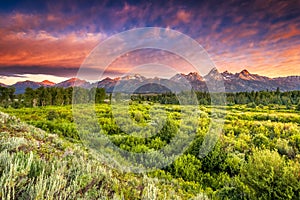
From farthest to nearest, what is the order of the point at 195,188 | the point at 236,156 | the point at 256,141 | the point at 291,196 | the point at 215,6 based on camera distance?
the point at 215,6 < the point at 256,141 < the point at 236,156 < the point at 195,188 < the point at 291,196

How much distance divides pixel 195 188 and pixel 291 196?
3.31 metres

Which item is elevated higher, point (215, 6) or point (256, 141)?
point (215, 6)

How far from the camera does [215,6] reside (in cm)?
2111

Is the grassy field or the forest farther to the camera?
the forest

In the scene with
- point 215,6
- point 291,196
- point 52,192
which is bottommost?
point 291,196

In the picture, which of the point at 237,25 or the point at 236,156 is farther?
the point at 237,25

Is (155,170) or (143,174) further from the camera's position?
(155,170)

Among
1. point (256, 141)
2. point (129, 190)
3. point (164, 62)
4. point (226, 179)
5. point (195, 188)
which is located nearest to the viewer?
point (129, 190)

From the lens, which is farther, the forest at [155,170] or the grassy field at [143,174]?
the forest at [155,170]

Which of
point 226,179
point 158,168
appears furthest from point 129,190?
point 226,179

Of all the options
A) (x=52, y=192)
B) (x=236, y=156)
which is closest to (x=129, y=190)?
(x=52, y=192)

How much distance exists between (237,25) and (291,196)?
25.1 metres

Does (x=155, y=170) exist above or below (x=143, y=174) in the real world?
below

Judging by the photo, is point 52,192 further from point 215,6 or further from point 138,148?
point 215,6
